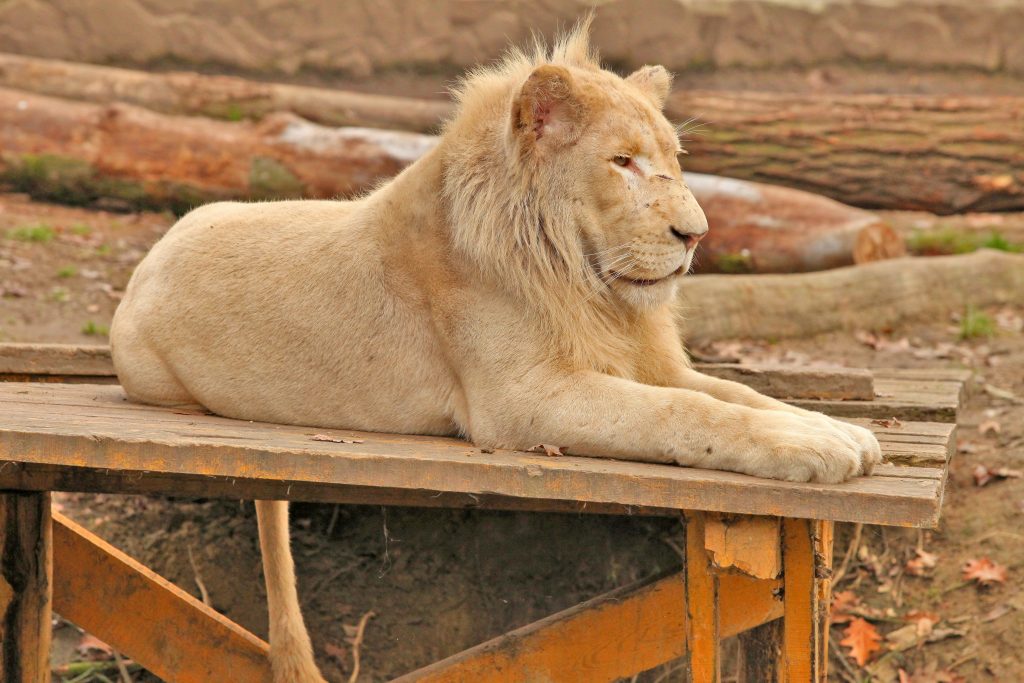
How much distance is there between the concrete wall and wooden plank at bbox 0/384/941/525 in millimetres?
8250

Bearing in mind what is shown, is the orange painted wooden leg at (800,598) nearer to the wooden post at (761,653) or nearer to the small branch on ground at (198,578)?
the wooden post at (761,653)

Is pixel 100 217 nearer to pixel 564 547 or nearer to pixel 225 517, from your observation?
pixel 225 517

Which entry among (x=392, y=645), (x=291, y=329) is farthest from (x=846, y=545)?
(x=291, y=329)

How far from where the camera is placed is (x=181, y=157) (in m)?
9.73

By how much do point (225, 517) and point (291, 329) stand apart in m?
2.49

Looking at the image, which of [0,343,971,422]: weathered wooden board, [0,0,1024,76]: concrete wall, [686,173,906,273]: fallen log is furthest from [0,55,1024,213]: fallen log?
[0,343,971,422]: weathered wooden board

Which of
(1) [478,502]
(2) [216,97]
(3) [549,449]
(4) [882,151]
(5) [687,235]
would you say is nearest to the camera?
(3) [549,449]

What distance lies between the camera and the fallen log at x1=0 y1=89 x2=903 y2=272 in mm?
9547

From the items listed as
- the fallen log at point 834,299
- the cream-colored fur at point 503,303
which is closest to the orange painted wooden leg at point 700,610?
the cream-colored fur at point 503,303

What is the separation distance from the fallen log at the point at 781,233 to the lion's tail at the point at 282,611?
474 cm

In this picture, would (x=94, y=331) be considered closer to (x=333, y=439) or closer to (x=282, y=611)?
(x=282, y=611)

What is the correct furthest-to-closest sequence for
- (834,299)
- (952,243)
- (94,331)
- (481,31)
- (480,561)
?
A: 1. (481,31)
2. (952,243)
3. (834,299)
4. (94,331)
5. (480,561)

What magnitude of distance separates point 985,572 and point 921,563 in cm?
31

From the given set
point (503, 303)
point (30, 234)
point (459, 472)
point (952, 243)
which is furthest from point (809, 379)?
point (30, 234)
